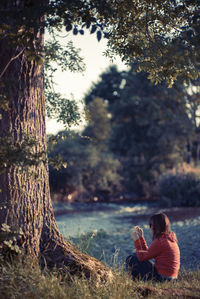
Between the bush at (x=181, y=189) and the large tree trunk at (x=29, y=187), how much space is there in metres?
15.2

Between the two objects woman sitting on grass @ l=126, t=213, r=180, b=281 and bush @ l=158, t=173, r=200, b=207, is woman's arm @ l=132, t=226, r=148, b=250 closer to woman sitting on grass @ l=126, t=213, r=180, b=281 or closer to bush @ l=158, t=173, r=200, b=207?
woman sitting on grass @ l=126, t=213, r=180, b=281

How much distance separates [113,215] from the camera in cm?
1788

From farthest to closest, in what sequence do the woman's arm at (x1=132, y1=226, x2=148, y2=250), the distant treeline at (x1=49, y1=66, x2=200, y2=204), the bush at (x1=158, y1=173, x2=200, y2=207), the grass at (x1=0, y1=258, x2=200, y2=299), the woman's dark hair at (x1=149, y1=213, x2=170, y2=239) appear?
the distant treeline at (x1=49, y1=66, x2=200, y2=204) < the bush at (x1=158, y1=173, x2=200, y2=207) < the woman's arm at (x1=132, y1=226, x2=148, y2=250) < the woman's dark hair at (x1=149, y1=213, x2=170, y2=239) < the grass at (x1=0, y1=258, x2=200, y2=299)

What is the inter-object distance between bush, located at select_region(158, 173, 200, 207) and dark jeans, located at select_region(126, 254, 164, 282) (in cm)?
1426

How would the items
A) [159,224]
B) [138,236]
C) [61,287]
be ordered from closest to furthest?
1. [61,287]
2. [159,224]
3. [138,236]

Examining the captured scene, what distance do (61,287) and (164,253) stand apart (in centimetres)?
174

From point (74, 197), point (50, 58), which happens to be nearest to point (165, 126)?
point (74, 197)

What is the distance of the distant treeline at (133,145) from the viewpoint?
23266 millimetres

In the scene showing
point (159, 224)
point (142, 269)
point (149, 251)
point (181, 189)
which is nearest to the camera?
point (159, 224)

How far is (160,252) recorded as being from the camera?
5402 millimetres

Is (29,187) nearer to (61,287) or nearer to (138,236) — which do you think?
(61,287)

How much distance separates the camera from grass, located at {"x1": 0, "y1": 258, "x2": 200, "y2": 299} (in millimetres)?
3984

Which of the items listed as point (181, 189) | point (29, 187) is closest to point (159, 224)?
point (29, 187)

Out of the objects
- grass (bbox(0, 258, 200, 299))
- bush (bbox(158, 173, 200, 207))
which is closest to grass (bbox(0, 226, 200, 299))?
grass (bbox(0, 258, 200, 299))
